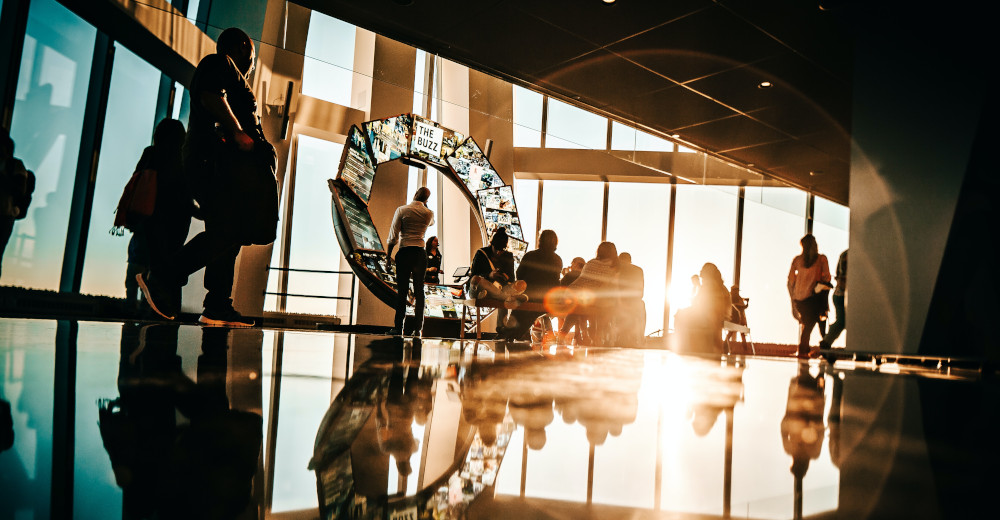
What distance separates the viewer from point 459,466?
46cm

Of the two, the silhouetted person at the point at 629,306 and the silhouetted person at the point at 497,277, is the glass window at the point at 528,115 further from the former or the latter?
the silhouetted person at the point at 629,306

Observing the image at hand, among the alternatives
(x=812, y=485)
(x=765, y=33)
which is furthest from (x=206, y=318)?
(x=765, y=33)

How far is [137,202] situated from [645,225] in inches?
416

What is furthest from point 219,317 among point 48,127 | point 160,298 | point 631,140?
point 631,140

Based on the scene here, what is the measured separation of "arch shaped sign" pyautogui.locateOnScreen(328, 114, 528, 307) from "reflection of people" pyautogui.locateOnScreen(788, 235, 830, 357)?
135 inches

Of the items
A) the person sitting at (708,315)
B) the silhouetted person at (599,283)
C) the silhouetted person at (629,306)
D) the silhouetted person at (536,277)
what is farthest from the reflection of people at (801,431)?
the silhouetted person at (629,306)

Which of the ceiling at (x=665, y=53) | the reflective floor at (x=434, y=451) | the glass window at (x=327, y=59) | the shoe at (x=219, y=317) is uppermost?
the ceiling at (x=665, y=53)

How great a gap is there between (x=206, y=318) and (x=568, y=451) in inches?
115

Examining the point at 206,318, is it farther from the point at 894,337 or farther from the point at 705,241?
the point at 705,241

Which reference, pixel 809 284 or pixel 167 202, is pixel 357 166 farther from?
pixel 809 284

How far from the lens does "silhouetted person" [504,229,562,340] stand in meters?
5.20

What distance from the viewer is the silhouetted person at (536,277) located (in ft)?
17.1

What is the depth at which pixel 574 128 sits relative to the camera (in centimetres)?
700

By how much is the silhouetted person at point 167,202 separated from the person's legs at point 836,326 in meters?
6.00
